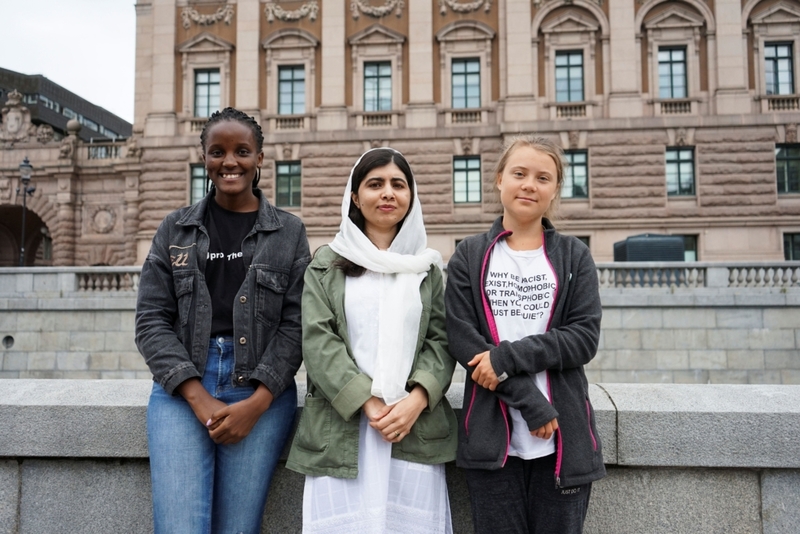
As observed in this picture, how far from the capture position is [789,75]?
24.0 meters

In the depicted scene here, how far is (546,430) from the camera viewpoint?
242 cm

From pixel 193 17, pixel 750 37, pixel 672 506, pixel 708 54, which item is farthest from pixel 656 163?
pixel 672 506

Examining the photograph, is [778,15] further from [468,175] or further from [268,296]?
[268,296]

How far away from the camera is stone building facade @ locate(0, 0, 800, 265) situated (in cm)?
2364

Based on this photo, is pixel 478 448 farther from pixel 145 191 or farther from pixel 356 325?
pixel 145 191

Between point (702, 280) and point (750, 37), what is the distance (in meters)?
15.6

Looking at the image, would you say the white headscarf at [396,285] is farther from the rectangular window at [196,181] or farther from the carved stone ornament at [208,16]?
the carved stone ornament at [208,16]

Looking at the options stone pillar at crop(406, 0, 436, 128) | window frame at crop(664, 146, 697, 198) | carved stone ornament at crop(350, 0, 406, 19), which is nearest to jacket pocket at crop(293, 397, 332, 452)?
stone pillar at crop(406, 0, 436, 128)

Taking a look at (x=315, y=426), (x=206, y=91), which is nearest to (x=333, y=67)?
(x=206, y=91)

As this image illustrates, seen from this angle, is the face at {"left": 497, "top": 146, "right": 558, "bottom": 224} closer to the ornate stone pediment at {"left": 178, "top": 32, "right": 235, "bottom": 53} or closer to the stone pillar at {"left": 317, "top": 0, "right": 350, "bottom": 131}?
the stone pillar at {"left": 317, "top": 0, "right": 350, "bottom": 131}

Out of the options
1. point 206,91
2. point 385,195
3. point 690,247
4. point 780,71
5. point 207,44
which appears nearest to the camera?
point 385,195

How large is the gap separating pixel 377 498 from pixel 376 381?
49 cm

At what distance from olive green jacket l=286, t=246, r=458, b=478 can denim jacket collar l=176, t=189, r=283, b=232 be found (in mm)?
352

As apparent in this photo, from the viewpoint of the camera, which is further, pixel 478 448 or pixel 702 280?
pixel 702 280
